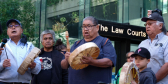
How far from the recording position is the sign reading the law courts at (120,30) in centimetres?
1027

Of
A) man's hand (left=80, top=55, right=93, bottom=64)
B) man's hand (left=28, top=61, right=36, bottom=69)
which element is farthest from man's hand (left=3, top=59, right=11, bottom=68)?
man's hand (left=80, top=55, right=93, bottom=64)

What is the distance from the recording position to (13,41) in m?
4.73

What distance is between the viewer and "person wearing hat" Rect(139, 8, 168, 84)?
410cm

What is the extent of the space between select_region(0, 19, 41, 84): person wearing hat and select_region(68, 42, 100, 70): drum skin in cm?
119

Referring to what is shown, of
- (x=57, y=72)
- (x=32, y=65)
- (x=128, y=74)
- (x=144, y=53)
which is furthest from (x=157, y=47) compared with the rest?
(x=32, y=65)

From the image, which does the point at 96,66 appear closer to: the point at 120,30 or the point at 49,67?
the point at 49,67

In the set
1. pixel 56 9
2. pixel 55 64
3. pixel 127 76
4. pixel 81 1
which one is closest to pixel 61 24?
pixel 56 9

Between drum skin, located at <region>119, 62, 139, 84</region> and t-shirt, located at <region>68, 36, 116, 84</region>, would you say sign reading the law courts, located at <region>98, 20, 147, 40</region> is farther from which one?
drum skin, located at <region>119, 62, 139, 84</region>

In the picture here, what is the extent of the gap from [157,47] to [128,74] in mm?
1370

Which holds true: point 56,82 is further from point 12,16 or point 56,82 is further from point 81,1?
point 81,1

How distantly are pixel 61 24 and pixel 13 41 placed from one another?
452 centimetres

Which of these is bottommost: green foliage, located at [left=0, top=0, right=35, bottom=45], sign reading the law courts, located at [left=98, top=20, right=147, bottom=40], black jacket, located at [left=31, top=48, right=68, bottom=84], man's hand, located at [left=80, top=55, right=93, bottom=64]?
black jacket, located at [left=31, top=48, right=68, bottom=84]

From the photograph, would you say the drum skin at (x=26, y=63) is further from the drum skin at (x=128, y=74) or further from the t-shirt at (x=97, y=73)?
the drum skin at (x=128, y=74)

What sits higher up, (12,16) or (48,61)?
(12,16)
